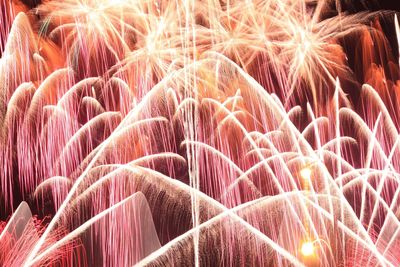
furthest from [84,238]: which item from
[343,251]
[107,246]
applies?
[343,251]

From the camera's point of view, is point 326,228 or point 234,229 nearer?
point 326,228

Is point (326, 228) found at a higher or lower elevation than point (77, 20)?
lower

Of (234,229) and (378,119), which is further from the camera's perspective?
(234,229)

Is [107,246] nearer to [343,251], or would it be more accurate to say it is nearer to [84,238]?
[84,238]

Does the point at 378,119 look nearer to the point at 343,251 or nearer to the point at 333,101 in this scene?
the point at 333,101

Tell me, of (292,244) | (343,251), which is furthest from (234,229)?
(343,251)

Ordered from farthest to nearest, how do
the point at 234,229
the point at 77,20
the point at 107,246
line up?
the point at 234,229 → the point at 107,246 → the point at 77,20

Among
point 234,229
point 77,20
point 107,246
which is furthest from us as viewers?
point 234,229

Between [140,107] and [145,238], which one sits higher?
[140,107]

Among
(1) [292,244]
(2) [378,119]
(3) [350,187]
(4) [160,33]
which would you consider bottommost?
(1) [292,244]
